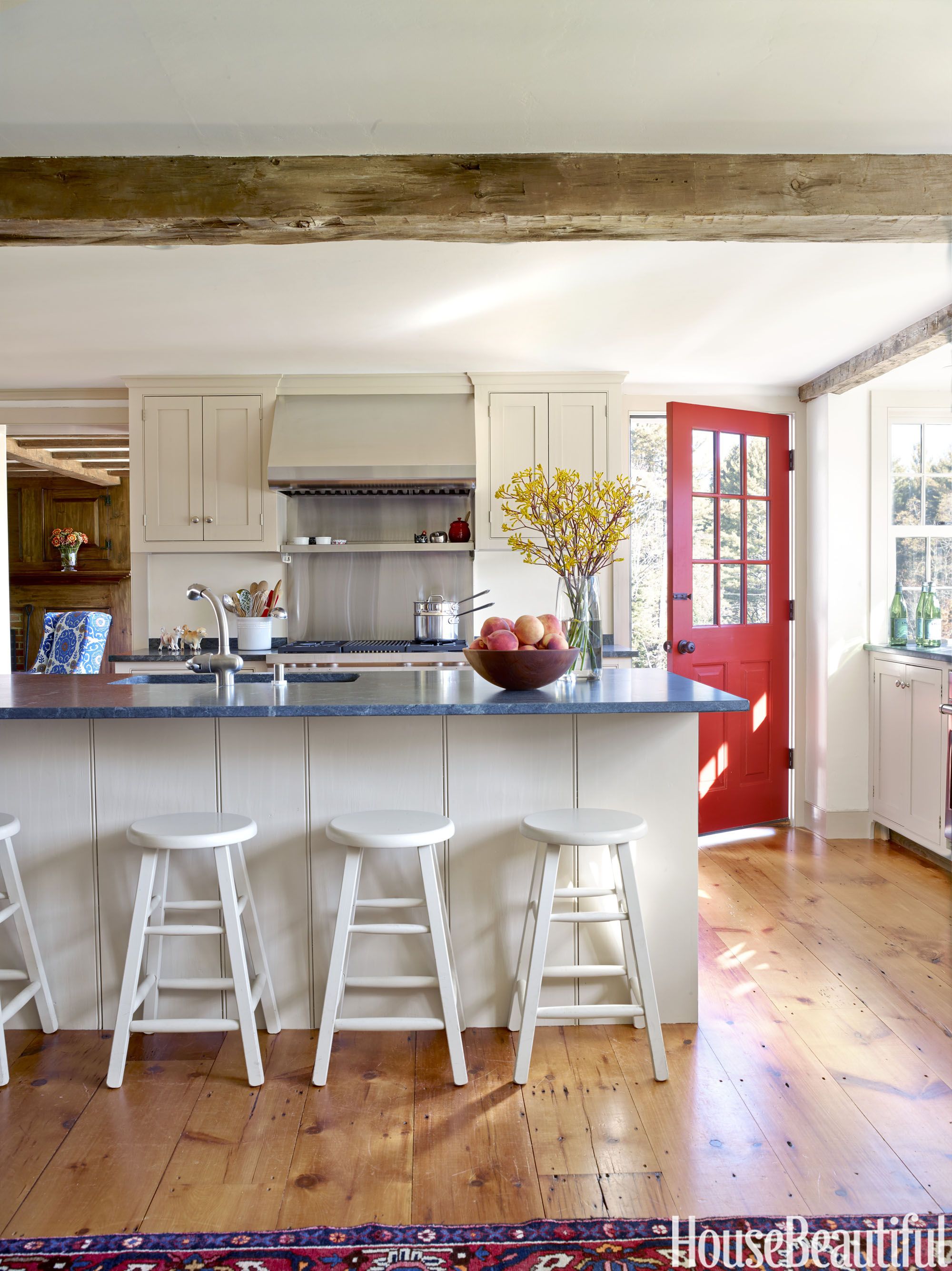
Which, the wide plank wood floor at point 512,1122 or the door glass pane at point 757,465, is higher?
the door glass pane at point 757,465

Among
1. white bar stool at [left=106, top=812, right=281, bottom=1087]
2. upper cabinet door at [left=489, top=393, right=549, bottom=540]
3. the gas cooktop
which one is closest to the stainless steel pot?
the gas cooktop

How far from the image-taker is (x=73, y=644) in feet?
16.1

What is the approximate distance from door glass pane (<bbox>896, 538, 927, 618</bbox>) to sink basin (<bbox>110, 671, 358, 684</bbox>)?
326 centimetres

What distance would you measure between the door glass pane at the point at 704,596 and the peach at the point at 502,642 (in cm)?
244

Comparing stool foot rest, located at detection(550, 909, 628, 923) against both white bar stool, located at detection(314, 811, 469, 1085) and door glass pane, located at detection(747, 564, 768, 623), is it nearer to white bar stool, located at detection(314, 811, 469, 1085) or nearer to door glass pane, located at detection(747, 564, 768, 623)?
white bar stool, located at detection(314, 811, 469, 1085)

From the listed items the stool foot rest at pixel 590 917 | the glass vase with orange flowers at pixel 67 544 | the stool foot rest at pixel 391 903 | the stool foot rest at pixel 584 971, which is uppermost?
the glass vase with orange flowers at pixel 67 544

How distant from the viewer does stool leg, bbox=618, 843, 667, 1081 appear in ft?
7.55

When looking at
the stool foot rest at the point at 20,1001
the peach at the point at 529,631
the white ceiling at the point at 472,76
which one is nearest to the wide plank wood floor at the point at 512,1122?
the stool foot rest at the point at 20,1001

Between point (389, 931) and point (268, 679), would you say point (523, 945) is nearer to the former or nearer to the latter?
point (389, 931)

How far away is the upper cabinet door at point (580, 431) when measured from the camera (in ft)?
15.7

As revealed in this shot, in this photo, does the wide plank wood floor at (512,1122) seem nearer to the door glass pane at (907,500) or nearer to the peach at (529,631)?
the peach at (529,631)

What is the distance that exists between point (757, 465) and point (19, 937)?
4.13m

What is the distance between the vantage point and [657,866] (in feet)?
8.66

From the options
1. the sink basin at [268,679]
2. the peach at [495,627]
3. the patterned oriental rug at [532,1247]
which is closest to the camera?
the patterned oriental rug at [532,1247]
